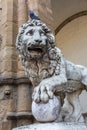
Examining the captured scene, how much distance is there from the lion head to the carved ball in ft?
1.12

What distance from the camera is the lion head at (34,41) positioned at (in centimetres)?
211

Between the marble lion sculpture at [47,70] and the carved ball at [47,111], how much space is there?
1.4 inches

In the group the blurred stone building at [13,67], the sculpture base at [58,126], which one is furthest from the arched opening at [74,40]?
the sculpture base at [58,126]

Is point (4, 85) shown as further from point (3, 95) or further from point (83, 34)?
point (83, 34)

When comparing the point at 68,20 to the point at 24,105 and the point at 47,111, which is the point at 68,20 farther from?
the point at 47,111

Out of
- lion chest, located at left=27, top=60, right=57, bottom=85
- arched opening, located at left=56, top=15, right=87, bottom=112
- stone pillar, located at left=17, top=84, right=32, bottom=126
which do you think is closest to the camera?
lion chest, located at left=27, top=60, right=57, bottom=85

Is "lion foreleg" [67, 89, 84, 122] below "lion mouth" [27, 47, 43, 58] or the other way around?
below

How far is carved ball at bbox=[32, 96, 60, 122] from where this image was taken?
2.01 meters

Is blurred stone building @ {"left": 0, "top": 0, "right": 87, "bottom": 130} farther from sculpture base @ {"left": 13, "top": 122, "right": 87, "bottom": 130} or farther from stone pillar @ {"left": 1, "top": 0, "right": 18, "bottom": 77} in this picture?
sculpture base @ {"left": 13, "top": 122, "right": 87, "bottom": 130}

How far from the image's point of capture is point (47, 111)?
2.02 metres

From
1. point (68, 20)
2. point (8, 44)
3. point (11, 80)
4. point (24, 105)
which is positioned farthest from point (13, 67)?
point (68, 20)

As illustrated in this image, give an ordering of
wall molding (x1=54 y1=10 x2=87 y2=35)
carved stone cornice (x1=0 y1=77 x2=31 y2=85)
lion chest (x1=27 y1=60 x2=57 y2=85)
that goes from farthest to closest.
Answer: wall molding (x1=54 y1=10 x2=87 y2=35), carved stone cornice (x1=0 y1=77 x2=31 y2=85), lion chest (x1=27 y1=60 x2=57 y2=85)

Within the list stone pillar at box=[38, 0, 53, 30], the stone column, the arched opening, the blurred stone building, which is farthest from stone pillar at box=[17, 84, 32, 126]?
the arched opening

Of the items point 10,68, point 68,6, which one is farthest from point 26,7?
point 68,6
